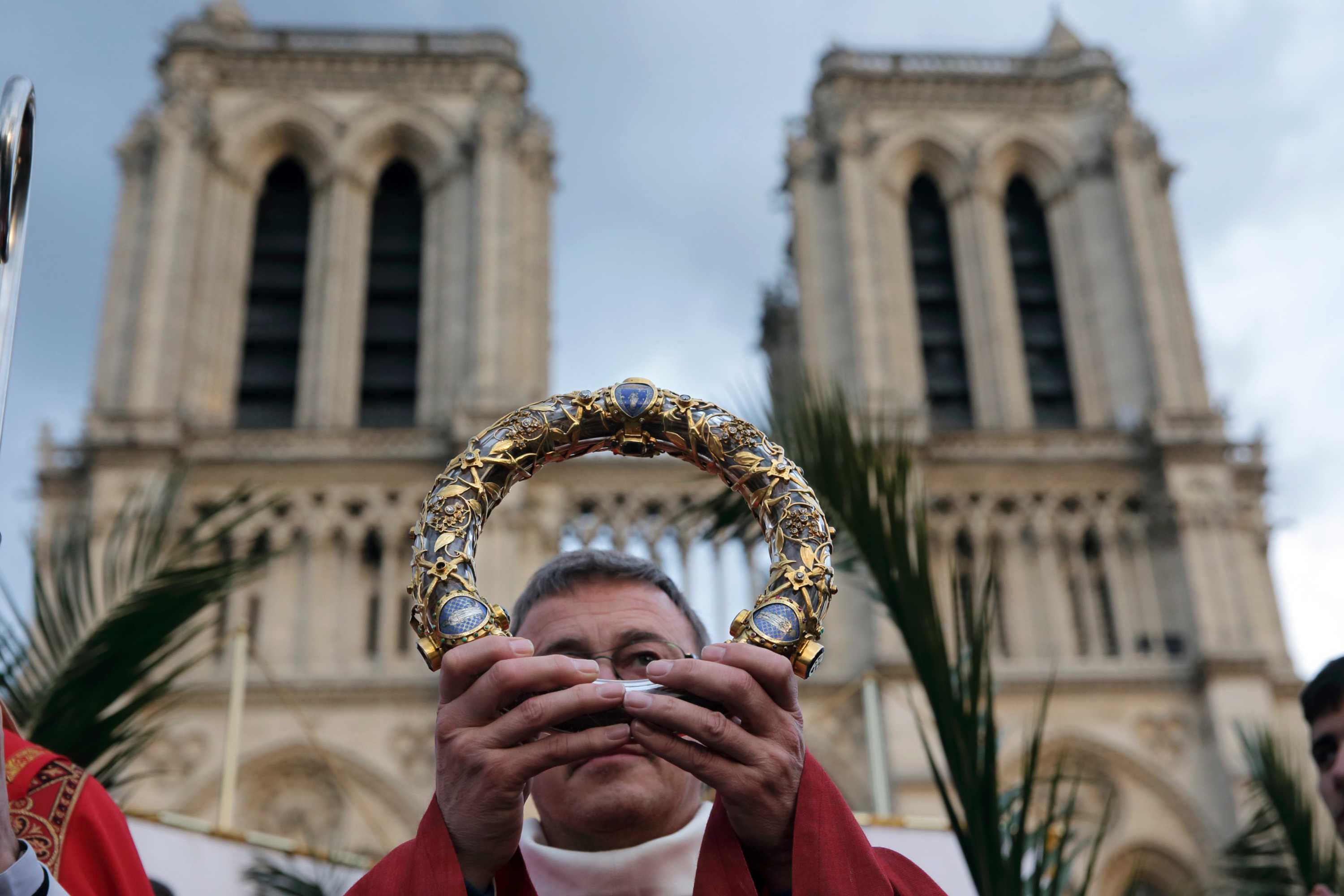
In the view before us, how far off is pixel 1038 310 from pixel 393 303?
10444 mm

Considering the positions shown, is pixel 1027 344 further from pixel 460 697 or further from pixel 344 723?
pixel 460 697

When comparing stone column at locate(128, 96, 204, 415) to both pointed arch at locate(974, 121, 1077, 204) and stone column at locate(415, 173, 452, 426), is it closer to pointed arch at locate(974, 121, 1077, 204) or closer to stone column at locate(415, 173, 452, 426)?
stone column at locate(415, 173, 452, 426)

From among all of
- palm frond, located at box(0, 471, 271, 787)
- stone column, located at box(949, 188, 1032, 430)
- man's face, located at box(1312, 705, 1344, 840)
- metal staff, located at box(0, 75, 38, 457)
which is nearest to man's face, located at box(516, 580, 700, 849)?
metal staff, located at box(0, 75, 38, 457)

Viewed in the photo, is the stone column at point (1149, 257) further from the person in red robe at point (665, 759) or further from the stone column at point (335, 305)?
the person in red robe at point (665, 759)

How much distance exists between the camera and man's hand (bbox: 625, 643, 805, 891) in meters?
1.86

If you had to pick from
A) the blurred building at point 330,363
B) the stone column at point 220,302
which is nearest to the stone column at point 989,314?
the blurred building at point 330,363

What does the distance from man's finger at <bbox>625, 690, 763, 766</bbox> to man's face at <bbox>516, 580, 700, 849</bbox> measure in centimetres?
48

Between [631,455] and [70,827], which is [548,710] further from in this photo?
[70,827]

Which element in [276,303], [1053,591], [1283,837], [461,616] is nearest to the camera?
[461,616]

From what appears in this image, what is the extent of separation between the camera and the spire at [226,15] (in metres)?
25.9

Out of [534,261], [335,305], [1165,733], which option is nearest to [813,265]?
[534,261]

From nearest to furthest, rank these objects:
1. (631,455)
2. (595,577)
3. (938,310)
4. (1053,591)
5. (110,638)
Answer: (631,455)
(595,577)
(110,638)
(1053,591)
(938,310)

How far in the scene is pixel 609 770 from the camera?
239 cm

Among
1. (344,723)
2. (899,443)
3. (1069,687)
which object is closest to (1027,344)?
(1069,687)
